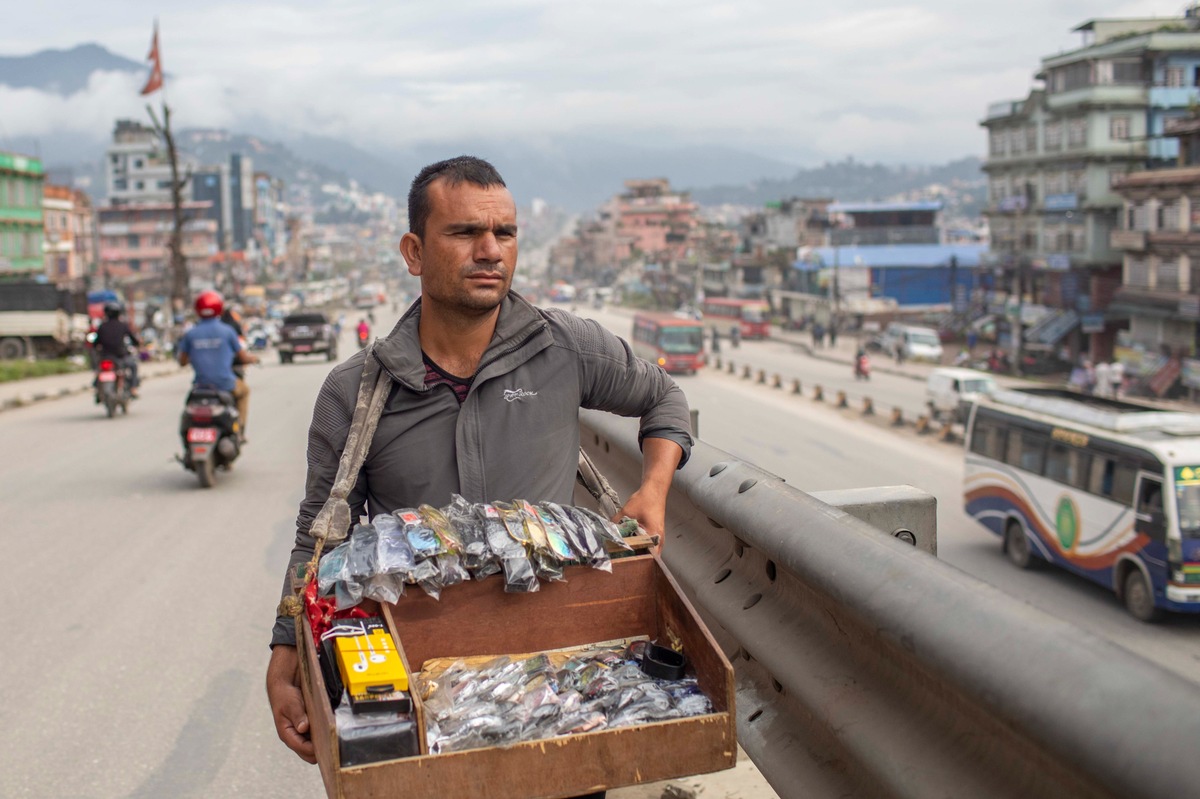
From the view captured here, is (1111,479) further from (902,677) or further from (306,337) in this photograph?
(306,337)

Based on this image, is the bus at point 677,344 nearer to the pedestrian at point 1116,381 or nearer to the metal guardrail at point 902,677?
the pedestrian at point 1116,381

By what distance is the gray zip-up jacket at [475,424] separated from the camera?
3.24 meters

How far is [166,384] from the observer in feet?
100

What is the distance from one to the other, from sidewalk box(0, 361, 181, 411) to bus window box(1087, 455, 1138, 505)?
1444 centimetres

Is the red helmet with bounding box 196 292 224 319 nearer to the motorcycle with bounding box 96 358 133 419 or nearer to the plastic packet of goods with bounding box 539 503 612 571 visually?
the motorcycle with bounding box 96 358 133 419

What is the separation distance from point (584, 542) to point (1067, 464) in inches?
624

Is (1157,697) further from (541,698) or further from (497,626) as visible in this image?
(497,626)

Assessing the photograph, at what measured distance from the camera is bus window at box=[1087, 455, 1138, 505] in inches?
616

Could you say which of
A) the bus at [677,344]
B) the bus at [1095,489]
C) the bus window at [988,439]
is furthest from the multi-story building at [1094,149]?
the bus at [1095,489]

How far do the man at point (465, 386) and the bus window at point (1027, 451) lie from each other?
1622 cm

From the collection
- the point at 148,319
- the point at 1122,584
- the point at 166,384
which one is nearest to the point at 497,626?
the point at 1122,584

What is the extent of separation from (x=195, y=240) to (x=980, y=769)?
137 meters

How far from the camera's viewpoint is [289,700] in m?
3.08

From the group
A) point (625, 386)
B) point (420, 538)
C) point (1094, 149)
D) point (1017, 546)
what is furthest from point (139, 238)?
point (420, 538)
